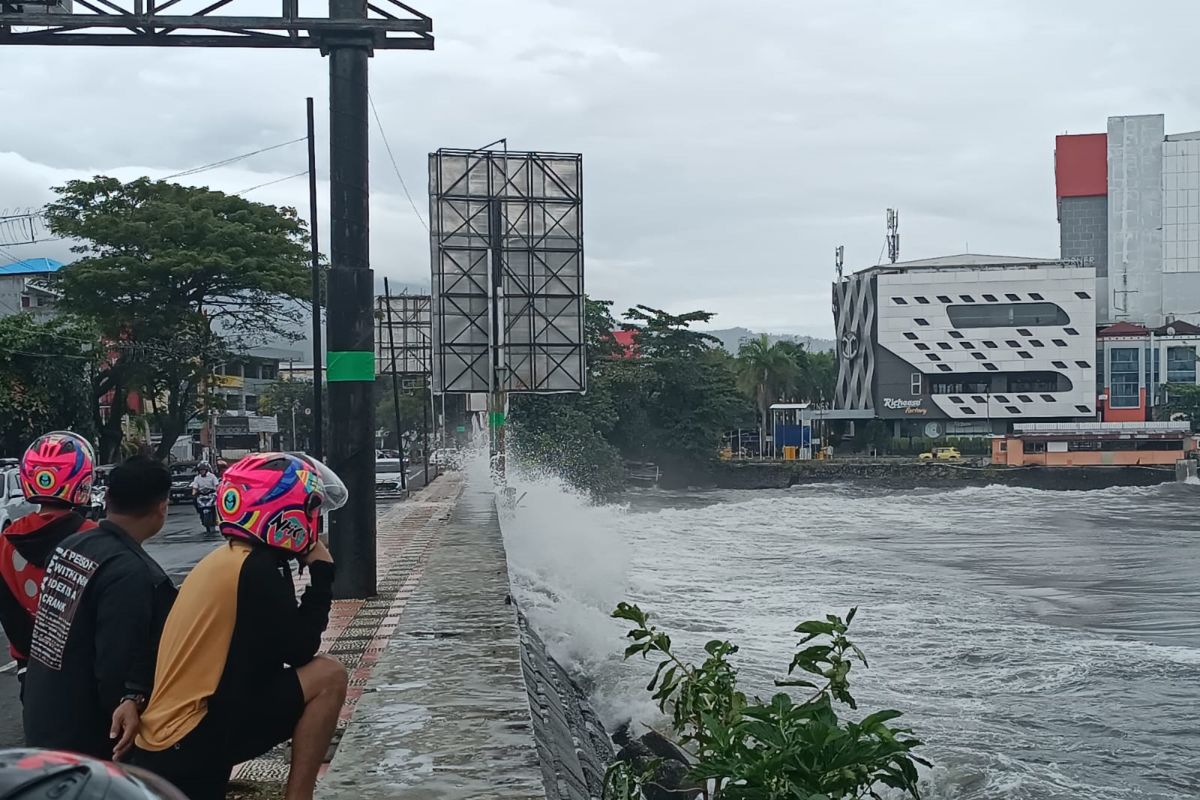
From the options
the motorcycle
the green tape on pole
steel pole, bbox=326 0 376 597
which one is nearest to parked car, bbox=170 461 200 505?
the motorcycle

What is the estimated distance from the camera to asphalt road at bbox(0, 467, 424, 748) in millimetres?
7230

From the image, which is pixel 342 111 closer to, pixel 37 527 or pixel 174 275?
pixel 37 527

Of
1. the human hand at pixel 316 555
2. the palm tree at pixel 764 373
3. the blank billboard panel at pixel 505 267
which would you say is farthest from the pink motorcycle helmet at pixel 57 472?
the palm tree at pixel 764 373

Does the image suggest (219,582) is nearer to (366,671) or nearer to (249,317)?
(366,671)

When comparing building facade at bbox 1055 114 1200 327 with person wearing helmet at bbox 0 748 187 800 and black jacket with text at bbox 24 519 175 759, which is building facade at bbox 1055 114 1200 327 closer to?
black jacket with text at bbox 24 519 175 759

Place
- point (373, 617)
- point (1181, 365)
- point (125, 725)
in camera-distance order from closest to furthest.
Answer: point (125, 725), point (373, 617), point (1181, 365)

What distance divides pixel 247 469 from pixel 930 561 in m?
25.6

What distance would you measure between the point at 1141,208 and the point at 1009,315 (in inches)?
949

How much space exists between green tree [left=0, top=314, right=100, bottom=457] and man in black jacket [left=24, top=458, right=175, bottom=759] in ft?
96.0

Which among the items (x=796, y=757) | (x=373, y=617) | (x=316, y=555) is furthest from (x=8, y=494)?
(x=796, y=757)

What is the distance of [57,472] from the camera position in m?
4.20

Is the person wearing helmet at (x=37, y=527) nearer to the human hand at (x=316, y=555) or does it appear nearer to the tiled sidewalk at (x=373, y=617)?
the human hand at (x=316, y=555)

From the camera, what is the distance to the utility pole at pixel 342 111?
8.95 metres

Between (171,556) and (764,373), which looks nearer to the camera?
(171,556)
